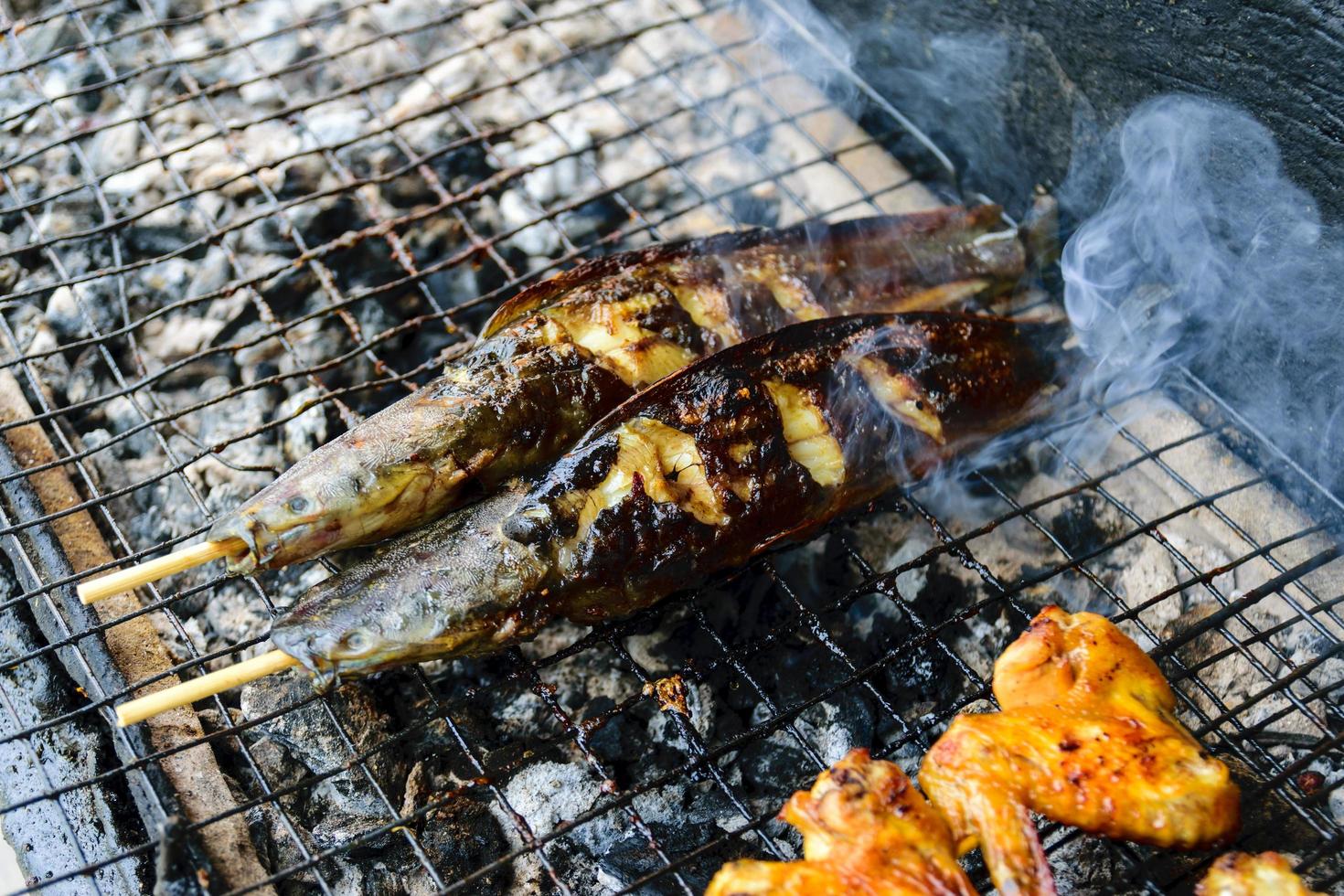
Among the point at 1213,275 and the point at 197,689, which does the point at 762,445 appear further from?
the point at 1213,275

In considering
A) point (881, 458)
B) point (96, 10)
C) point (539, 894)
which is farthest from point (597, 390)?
point (96, 10)

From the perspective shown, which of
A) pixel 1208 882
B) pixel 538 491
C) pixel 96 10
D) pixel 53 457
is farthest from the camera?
pixel 96 10

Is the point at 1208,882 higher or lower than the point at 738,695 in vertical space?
higher

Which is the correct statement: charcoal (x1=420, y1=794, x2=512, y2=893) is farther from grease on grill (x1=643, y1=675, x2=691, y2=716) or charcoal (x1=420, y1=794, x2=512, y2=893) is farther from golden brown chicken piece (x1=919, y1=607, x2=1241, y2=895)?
golden brown chicken piece (x1=919, y1=607, x2=1241, y2=895)

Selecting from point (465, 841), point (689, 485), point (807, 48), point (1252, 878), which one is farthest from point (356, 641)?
point (807, 48)

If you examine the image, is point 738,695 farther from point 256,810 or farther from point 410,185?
point 410,185

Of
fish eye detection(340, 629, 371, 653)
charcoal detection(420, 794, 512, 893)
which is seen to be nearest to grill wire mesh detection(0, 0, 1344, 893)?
charcoal detection(420, 794, 512, 893)
